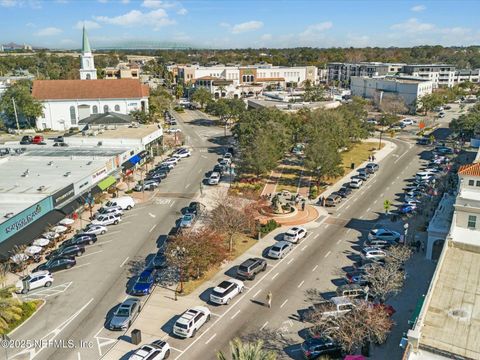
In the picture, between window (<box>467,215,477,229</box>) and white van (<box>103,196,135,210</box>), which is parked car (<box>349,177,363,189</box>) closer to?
window (<box>467,215,477,229</box>)

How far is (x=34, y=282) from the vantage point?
34688 mm

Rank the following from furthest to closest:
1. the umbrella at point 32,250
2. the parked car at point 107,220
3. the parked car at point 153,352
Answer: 1. the parked car at point 107,220
2. the umbrella at point 32,250
3. the parked car at point 153,352

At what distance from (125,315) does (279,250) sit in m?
15.0

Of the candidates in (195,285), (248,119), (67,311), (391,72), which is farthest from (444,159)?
(391,72)

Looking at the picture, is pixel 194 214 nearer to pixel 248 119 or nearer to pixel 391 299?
pixel 391 299

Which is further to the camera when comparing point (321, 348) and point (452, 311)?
point (321, 348)

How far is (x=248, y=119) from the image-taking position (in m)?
71.2

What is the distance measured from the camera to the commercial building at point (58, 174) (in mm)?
40844

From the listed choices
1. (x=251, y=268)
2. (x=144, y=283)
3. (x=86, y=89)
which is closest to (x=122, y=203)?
(x=144, y=283)

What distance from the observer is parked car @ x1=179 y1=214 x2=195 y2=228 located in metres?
45.2

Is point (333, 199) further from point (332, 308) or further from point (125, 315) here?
point (125, 315)

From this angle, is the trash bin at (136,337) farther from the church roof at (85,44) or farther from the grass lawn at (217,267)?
the church roof at (85,44)

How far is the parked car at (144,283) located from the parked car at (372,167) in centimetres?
4119

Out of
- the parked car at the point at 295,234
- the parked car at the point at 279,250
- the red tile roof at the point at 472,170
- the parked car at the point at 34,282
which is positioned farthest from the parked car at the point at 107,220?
the red tile roof at the point at 472,170
